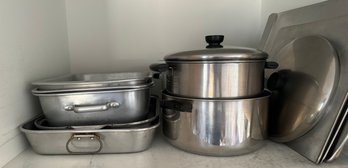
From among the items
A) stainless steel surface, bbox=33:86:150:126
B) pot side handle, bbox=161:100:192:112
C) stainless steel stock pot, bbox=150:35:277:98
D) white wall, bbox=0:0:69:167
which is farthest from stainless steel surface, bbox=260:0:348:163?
white wall, bbox=0:0:69:167

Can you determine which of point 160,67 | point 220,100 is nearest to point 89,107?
point 160,67

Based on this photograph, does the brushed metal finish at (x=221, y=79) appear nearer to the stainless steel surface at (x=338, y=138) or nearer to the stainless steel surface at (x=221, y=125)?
the stainless steel surface at (x=221, y=125)

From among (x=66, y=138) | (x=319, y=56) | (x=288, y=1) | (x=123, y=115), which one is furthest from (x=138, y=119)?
(x=288, y=1)

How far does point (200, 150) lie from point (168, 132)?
3.9 inches

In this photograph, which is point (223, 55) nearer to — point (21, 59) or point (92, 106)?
point (92, 106)

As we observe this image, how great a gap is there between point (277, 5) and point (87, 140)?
2.42ft

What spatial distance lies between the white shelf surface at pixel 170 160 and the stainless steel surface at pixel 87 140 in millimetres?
16

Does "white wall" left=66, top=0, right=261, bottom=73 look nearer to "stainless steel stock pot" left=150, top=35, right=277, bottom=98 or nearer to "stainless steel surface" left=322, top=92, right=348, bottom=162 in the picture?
"stainless steel stock pot" left=150, top=35, right=277, bottom=98

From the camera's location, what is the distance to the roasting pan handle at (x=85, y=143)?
53cm

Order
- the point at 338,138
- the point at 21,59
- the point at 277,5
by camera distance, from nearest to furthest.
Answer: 1. the point at 338,138
2. the point at 21,59
3. the point at 277,5

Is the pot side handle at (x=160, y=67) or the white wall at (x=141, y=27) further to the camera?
the white wall at (x=141, y=27)

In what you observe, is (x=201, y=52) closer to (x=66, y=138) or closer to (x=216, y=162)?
(x=216, y=162)

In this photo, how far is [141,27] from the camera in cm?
90

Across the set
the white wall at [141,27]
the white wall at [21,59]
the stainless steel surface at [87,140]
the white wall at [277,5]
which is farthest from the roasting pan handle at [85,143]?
the white wall at [277,5]
